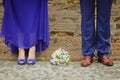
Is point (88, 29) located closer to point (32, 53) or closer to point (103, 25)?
point (103, 25)

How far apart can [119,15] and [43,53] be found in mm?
911

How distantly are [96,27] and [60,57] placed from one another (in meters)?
0.44

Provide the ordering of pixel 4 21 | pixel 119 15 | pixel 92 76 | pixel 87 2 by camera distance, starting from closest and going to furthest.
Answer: pixel 92 76
pixel 87 2
pixel 4 21
pixel 119 15

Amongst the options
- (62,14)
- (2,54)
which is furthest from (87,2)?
(2,54)

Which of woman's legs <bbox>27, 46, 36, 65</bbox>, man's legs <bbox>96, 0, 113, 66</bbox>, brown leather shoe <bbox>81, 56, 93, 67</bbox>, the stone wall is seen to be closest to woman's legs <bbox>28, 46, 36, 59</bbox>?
woman's legs <bbox>27, 46, 36, 65</bbox>

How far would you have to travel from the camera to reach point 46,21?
3.11 m

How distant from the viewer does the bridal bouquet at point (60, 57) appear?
2977 millimetres

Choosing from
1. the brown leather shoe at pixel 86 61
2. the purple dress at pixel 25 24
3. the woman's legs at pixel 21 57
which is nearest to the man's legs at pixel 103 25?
the brown leather shoe at pixel 86 61

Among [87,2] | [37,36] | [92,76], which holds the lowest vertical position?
[92,76]

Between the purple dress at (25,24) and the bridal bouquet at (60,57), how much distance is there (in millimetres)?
157

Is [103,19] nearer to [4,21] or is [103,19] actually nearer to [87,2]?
[87,2]

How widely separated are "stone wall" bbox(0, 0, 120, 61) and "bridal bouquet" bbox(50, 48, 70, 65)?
13cm

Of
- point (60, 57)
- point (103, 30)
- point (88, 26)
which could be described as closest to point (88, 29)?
point (88, 26)

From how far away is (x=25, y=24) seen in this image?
308cm
